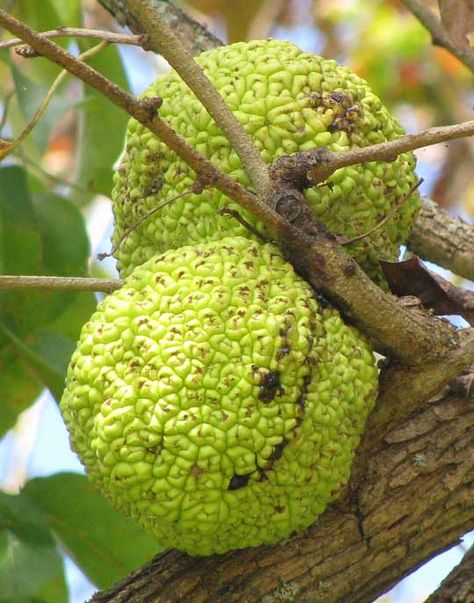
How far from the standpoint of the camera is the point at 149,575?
2.43m

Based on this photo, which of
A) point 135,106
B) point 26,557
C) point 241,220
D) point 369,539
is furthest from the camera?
point 26,557

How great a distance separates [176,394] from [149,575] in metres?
0.58

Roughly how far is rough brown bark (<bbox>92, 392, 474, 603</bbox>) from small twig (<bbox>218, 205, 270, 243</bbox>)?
58cm

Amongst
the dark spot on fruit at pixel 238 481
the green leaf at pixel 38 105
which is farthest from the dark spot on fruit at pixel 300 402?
the green leaf at pixel 38 105

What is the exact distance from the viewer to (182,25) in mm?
Result: 3500

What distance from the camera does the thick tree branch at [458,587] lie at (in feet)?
8.07

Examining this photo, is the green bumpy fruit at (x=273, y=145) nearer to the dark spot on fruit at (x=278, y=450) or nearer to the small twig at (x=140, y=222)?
the small twig at (x=140, y=222)

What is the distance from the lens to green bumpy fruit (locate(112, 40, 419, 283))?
7.67 feet

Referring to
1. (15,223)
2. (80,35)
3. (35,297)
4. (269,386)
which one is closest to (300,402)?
(269,386)

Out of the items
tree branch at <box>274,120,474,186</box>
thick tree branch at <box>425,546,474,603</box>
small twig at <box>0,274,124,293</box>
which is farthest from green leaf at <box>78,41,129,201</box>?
thick tree branch at <box>425,546,474,603</box>

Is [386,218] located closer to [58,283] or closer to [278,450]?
[278,450]

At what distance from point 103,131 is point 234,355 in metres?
1.63

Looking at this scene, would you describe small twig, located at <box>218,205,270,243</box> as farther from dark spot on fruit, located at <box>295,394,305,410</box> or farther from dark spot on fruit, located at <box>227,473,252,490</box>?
dark spot on fruit, located at <box>227,473,252,490</box>

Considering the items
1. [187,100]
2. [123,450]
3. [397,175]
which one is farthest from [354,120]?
[123,450]
